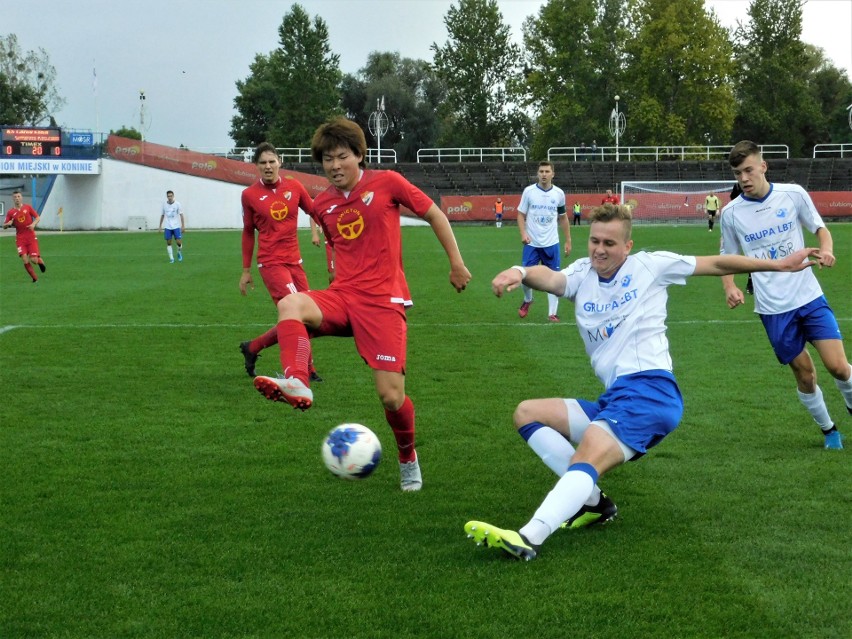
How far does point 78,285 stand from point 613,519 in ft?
54.7

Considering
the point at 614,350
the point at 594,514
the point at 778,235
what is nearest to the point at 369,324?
the point at 614,350

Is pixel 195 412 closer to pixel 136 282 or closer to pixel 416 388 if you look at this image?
pixel 416 388

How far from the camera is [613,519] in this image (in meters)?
5.25

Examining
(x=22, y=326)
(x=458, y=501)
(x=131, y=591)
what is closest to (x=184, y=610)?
(x=131, y=591)

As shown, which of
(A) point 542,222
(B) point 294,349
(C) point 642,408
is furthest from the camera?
(A) point 542,222

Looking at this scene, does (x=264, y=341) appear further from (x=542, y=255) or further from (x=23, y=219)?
(x=23, y=219)

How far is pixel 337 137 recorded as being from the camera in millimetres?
5867

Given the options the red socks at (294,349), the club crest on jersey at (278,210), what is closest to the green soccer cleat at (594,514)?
the red socks at (294,349)

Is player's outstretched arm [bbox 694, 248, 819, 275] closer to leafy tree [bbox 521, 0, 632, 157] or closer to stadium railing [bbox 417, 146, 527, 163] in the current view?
stadium railing [bbox 417, 146, 527, 163]

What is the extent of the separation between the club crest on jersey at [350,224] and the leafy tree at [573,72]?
2629 inches

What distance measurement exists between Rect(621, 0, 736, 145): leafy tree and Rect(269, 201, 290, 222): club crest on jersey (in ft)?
197

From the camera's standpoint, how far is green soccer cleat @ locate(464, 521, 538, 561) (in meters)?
4.54

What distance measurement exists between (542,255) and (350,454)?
9244 millimetres

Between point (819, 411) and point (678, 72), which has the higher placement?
point (678, 72)
